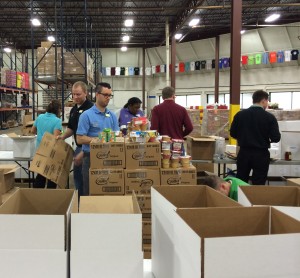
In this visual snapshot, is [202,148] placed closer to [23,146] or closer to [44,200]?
[23,146]

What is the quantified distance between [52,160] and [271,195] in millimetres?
2830

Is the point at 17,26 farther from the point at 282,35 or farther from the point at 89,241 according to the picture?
the point at 89,241

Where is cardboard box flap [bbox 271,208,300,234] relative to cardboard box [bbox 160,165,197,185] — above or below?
above

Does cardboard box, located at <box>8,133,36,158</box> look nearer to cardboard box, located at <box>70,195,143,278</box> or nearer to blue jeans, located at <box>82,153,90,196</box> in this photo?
blue jeans, located at <box>82,153,90,196</box>

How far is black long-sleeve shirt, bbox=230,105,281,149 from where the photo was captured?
4.29 meters

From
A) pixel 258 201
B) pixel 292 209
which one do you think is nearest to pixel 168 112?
pixel 258 201

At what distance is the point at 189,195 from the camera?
60.6 inches

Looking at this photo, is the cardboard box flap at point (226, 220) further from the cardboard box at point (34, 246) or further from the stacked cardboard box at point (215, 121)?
the stacked cardboard box at point (215, 121)

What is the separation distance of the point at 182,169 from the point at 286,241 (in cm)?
252

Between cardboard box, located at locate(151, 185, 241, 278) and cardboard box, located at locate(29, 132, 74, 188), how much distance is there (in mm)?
2517

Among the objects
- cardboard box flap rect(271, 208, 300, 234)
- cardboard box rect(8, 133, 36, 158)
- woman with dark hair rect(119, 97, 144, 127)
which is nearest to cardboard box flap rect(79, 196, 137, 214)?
cardboard box flap rect(271, 208, 300, 234)

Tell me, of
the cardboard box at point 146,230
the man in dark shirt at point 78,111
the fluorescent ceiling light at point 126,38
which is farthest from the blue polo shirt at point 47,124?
the fluorescent ceiling light at point 126,38

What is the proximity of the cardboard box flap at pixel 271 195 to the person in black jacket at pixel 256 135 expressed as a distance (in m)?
2.77

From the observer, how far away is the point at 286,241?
2.56ft
